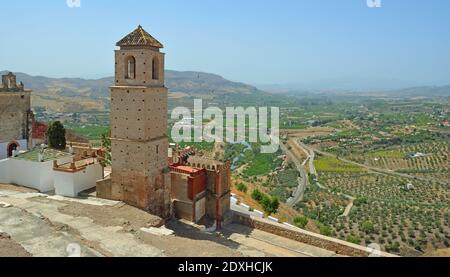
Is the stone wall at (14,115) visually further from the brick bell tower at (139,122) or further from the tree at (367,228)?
the tree at (367,228)

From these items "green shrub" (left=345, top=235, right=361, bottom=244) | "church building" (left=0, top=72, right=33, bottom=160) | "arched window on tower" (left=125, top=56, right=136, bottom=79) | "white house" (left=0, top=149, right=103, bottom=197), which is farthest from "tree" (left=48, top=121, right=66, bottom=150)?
"green shrub" (left=345, top=235, right=361, bottom=244)

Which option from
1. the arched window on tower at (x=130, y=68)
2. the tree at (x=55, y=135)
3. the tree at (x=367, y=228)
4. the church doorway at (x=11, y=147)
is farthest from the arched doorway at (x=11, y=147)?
the tree at (x=367, y=228)

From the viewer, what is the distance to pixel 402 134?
4085 inches

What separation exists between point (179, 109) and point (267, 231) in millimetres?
110791

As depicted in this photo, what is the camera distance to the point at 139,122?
1708cm

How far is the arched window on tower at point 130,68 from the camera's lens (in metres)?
17.3

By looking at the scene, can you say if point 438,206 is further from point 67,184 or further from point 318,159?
point 67,184

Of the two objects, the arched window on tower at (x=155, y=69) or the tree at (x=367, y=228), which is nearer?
the arched window on tower at (x=155, y=69)

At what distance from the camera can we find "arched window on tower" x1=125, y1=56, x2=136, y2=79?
1725cm

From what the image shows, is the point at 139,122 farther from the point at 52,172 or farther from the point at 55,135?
the point at 55,135

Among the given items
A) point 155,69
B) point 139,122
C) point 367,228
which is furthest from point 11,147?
point 367,228

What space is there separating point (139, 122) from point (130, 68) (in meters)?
2.33

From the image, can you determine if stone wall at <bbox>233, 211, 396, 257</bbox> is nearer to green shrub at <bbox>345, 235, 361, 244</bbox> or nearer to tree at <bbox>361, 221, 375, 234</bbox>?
green shrub at <bbox>345, 235, 361, 244</bbox>
